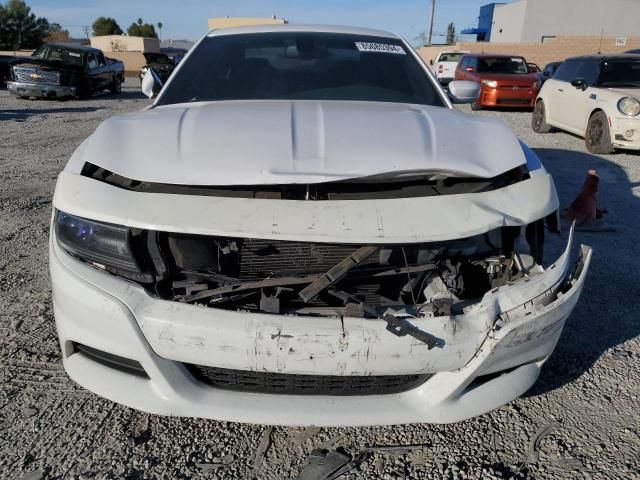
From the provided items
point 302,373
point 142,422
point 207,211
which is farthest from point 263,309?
point 142,422

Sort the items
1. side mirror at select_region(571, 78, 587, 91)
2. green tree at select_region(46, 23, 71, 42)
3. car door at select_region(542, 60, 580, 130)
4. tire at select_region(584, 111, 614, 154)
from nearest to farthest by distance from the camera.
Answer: tire at select_region(584, 111, 614, 154) → side mirror at select_region(571, 78, 587, 91) → car door at select_region(542, 60, 580, 130) → green tree at select_region(46, 23, 71, 42)

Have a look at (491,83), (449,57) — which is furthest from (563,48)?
(491,83)

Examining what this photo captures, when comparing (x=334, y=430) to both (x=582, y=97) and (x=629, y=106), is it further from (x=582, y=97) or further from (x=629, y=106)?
(x=582, y=97)

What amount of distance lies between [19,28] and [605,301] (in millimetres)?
55590

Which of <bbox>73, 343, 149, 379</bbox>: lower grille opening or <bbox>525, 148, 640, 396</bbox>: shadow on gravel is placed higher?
<bbox>73, 343, 149, 379</bbox>: lower grille opening

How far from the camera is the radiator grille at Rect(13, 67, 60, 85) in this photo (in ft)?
46.0

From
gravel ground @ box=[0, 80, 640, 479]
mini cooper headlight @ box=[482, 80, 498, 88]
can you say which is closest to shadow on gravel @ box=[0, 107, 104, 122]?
gravel ground @ box=[0, 80, 640, 479]

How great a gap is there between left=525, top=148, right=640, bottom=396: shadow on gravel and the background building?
40899 millimetres

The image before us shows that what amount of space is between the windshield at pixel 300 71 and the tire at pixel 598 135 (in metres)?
5.63

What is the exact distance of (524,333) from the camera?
1817mm

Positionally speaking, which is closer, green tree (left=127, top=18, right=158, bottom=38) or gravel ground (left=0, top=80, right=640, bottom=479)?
gravel ground (left=0, top=80, right=640, bottom=479)

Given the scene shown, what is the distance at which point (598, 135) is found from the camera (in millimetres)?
8062

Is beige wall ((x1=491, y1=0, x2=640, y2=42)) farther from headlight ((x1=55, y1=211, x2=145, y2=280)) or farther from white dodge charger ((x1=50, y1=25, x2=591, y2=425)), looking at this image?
headlight ((x1=55, y1=211, x2=145, y2=280))

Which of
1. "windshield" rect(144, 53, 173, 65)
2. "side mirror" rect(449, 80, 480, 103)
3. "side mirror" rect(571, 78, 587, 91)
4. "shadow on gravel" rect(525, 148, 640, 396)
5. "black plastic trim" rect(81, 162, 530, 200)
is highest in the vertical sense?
"side mirror" rect(449, 80, 480, 103)
